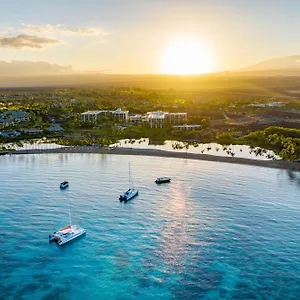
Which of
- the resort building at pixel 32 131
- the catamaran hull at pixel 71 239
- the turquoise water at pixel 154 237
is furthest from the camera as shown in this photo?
the resort building at pixel 32 131

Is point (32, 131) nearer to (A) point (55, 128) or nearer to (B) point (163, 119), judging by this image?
(A) point (55, 128)

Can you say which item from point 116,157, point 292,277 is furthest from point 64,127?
point 292,277

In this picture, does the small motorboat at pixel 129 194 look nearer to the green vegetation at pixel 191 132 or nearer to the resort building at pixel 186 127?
the green vegetation at pixel 191 132

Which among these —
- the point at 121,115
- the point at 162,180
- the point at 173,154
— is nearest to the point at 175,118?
the point at 121,115

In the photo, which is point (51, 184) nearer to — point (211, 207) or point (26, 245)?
point (26, 245)

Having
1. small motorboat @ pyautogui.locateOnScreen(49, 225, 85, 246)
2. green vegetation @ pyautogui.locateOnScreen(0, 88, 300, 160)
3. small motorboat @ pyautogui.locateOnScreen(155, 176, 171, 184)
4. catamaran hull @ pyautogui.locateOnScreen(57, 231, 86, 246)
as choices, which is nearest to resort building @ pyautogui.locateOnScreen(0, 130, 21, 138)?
green vegetation @ pyautogui.locateOnScreen(0, 88, 300, 160)

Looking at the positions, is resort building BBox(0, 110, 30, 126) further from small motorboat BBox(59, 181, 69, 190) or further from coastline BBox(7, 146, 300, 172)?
small motorboat BBox(59, 181, 69, 190)

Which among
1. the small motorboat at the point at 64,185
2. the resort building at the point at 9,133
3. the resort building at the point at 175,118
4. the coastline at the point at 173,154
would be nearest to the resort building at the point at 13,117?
the resort building at the point at 9,133
